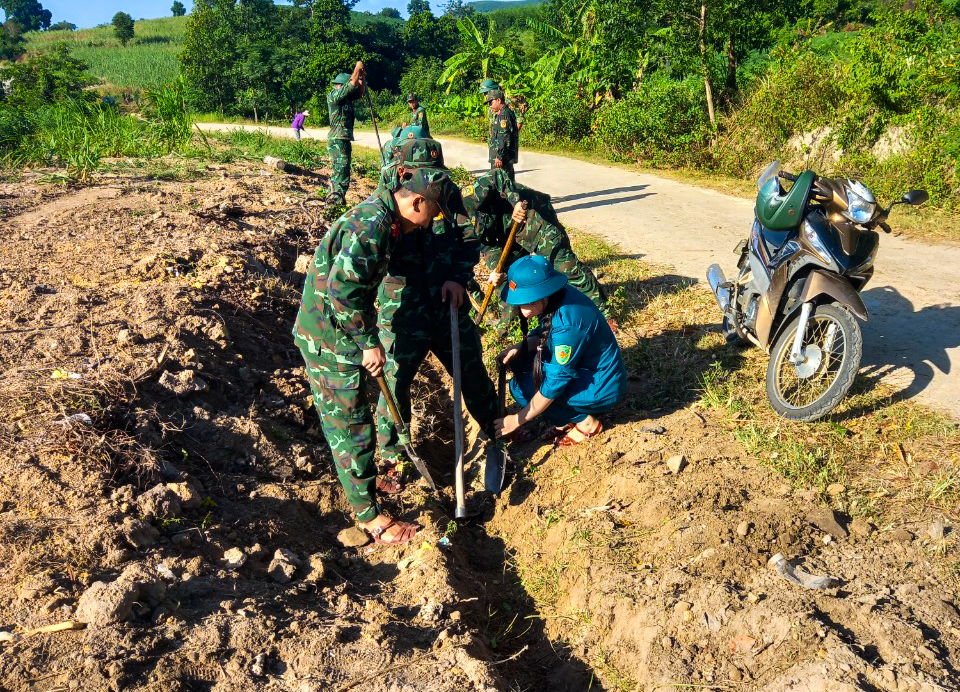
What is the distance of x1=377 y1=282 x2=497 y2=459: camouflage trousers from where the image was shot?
408 cm

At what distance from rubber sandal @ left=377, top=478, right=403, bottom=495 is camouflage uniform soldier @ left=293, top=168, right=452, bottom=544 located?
52 centimetres

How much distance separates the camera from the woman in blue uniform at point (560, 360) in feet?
13.1

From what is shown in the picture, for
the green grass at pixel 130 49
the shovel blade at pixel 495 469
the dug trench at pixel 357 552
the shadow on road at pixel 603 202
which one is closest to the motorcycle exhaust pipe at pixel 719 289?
the dug trench at pixel 357 552

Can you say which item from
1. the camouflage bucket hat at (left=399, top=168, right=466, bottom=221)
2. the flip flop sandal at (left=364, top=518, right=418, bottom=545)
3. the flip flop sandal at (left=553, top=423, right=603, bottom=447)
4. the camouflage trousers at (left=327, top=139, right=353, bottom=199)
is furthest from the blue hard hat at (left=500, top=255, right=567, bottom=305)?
the camouflage trousers at (left=327, top=139, right=353, bottom=199)

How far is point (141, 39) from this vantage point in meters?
59.2

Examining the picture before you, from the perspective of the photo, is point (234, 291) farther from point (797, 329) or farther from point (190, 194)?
point (797, 329)

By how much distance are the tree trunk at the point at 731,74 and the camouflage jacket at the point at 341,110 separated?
7740 mm

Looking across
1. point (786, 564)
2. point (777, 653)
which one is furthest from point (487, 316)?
point (777, 653)

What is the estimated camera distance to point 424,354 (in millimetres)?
4270

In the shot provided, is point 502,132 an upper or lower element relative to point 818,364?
upper

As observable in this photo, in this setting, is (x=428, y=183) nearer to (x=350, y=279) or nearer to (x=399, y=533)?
(x=350, y=279)

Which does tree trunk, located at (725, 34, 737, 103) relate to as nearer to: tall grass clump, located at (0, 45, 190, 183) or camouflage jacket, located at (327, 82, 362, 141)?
camouflage jacket, located at (327, 82, 362, 141)

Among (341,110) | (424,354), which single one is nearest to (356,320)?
(424,354)

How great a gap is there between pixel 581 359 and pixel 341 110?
280 inches
